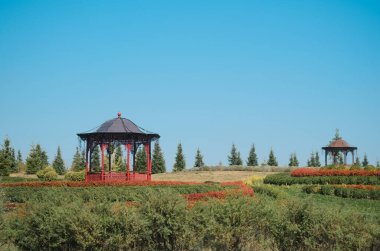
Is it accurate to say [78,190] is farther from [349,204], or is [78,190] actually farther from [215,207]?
[349,204]

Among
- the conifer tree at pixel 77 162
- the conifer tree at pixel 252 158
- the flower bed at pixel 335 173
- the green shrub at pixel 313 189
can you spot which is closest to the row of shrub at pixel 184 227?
the green shrub at pixel 313 189

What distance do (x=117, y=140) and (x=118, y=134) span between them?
539mm

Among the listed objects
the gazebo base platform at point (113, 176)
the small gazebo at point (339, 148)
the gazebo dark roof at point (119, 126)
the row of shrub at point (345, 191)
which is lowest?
the row of shrub at point (345, 191)

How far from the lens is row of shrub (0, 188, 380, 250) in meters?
10.4

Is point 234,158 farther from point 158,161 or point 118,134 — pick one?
point 118,134

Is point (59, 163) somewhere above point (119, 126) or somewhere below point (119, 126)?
below

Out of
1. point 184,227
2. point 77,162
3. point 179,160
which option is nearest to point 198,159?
point 179,160

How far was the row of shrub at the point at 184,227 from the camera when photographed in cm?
1041

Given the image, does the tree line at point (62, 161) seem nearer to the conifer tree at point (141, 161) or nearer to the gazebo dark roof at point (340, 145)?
the conifer tree at point (141, 161)

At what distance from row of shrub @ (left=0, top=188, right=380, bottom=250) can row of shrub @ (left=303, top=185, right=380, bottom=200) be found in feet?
44.9

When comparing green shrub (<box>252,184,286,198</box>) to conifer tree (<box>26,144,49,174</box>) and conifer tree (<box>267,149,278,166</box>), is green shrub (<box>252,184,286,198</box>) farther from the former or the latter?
conifer tree (<box>267,149,278,166</box>)

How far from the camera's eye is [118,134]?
85.8ft

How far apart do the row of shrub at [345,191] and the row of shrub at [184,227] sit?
13687mm

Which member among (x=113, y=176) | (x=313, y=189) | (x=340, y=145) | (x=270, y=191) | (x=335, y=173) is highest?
(x=340, y=145)
